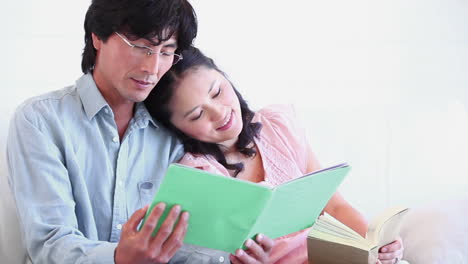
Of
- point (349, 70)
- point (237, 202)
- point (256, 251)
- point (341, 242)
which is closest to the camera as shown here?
point (237, 202)

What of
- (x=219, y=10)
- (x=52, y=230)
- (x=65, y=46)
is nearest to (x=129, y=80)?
(x=52, y=230)

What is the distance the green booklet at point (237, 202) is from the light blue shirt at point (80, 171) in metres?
0.22

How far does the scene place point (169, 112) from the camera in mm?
1734

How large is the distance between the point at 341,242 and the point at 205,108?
0.55m

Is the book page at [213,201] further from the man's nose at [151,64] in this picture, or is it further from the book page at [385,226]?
the man's nose at [151,64]

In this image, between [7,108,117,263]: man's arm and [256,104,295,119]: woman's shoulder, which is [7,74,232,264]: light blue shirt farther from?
[256,104,295,119]: woman's shoulder

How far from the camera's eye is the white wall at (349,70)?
2119 mm

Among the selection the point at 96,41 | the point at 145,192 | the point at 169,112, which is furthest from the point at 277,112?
the point at 96,41

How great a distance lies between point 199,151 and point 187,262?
0.95 ft

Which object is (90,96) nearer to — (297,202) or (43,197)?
(43,197)

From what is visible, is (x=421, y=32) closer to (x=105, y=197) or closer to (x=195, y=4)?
(x=195, y=4)

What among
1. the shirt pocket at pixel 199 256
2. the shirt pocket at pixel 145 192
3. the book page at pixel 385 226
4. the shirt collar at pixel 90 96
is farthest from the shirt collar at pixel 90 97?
the book page at pixel 385 226

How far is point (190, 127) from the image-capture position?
1.73 meters

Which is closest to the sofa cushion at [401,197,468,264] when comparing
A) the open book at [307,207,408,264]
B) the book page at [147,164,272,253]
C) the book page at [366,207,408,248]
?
the book page at [366,207,408,248]
